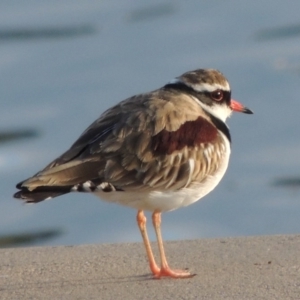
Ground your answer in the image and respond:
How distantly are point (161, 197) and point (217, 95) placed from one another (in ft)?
3.04

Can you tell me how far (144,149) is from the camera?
704 centimetres

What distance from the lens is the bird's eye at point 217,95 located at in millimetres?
7615

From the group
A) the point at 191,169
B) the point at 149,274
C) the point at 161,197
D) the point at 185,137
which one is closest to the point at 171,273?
the point at 149,274

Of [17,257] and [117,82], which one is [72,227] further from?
[17,257]

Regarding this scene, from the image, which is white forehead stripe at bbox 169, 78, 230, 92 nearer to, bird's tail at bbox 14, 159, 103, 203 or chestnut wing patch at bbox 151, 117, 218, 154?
chestnut wing patch at bbox 151, 117, 218, 154

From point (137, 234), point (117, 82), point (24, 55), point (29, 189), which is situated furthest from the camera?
point (24, 55)

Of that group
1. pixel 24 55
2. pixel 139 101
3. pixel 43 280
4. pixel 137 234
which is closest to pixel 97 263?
pixel 43 280

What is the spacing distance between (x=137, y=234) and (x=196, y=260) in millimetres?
3686

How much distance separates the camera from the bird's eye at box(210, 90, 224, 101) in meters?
7.61

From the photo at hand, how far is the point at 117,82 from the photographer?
13180 millimetres

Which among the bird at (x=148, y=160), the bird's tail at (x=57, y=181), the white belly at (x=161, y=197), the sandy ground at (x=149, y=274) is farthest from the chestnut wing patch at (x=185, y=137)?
the sandy ground at (x=149, y=274)

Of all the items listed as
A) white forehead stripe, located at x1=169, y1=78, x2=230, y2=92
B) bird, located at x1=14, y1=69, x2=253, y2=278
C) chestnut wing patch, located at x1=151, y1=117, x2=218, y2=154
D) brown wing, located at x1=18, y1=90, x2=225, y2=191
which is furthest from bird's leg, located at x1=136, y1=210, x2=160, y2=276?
white forehead stripe, located at x1=169, y1=78, x2=230, y2=92

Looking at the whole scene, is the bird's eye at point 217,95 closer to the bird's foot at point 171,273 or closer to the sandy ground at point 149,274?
the sandy ground at point 149,274

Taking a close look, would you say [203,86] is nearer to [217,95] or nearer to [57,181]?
[217,95]
